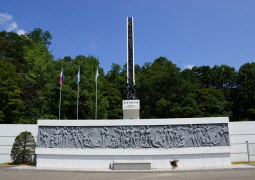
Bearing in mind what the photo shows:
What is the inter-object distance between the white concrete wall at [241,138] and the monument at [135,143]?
186 cm

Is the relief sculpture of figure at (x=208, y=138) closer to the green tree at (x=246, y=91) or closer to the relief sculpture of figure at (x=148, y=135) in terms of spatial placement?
the relief sculpture of figure at (x=148, y=135)

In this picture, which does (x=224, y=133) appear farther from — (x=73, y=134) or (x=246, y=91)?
(x=246, y=91)

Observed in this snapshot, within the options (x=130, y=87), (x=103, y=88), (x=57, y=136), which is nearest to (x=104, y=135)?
(x=57, y=136)

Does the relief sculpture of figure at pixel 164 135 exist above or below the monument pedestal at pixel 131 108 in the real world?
below

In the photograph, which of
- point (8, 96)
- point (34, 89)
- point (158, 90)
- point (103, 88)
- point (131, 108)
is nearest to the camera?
point (131, 108)

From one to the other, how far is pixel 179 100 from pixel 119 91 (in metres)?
9.30

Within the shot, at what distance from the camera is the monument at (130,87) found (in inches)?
609

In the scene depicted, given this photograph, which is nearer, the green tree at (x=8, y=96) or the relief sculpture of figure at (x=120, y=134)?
the relief sculpture of figure at (x=120, y=134)

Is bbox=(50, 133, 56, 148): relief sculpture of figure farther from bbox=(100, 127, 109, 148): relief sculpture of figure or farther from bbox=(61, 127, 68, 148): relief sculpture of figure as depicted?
bbox=(100, 127, 109, 148): relief sculpture of figure

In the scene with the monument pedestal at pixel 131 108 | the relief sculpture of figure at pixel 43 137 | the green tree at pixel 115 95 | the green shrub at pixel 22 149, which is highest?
the green tree at pixel 115 95

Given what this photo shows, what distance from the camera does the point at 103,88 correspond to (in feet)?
107

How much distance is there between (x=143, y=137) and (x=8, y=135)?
9.12m

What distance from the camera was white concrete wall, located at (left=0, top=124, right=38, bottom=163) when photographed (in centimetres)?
1405

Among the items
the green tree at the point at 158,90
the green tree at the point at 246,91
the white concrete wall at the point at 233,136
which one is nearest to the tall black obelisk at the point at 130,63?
the white concrete wall at the point at 233,136
